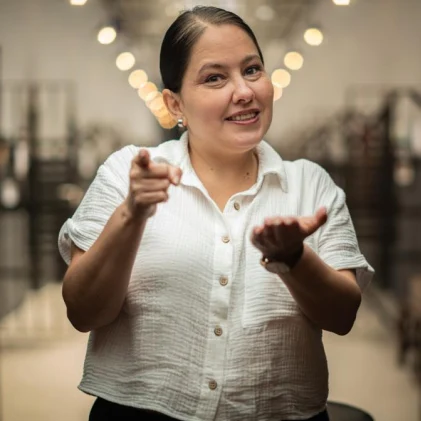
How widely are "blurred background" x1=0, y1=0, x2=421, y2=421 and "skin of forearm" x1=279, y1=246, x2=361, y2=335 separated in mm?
2035

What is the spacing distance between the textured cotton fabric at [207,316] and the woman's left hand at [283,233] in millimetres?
157

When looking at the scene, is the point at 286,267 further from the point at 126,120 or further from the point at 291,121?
the point at 126,120

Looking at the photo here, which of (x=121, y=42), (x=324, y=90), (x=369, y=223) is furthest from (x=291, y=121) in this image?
(x=121, y=42)

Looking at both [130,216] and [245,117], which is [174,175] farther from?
[245,117]

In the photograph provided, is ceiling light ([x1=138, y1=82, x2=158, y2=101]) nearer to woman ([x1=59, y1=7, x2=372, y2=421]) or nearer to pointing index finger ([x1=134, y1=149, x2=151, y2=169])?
woman ([x1=59, y1=7, x2=372, y2=421])

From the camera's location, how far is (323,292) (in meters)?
1.29

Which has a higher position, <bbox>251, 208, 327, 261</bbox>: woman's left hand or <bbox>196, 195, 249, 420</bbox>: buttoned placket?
<bbox>251, 208, 327, 261</bbox>: woman's left hand

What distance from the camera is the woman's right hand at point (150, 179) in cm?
114

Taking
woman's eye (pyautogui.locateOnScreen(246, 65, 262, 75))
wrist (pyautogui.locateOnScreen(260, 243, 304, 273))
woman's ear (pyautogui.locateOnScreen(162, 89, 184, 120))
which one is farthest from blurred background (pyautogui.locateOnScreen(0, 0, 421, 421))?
wrist (pyautogui.locateOnScreen(260, 243, 304, 273))

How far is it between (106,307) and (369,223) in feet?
17.8

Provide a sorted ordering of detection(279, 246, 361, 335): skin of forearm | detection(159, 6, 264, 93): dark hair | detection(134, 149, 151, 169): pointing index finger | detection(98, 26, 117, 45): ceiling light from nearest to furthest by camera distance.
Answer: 1. detection(134, 149, 151, 169): pointing index finger
2. detection(279, 246, 361, 335): skin of forearm
3. detection(159, 6, 264, 93): dark hair
4. detection(98, 26, 117, 45): ceiling light

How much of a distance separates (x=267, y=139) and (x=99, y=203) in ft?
18.0

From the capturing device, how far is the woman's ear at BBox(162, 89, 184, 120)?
1.41 m

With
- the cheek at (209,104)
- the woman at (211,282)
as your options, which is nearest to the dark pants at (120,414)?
the woman at (211,282)
